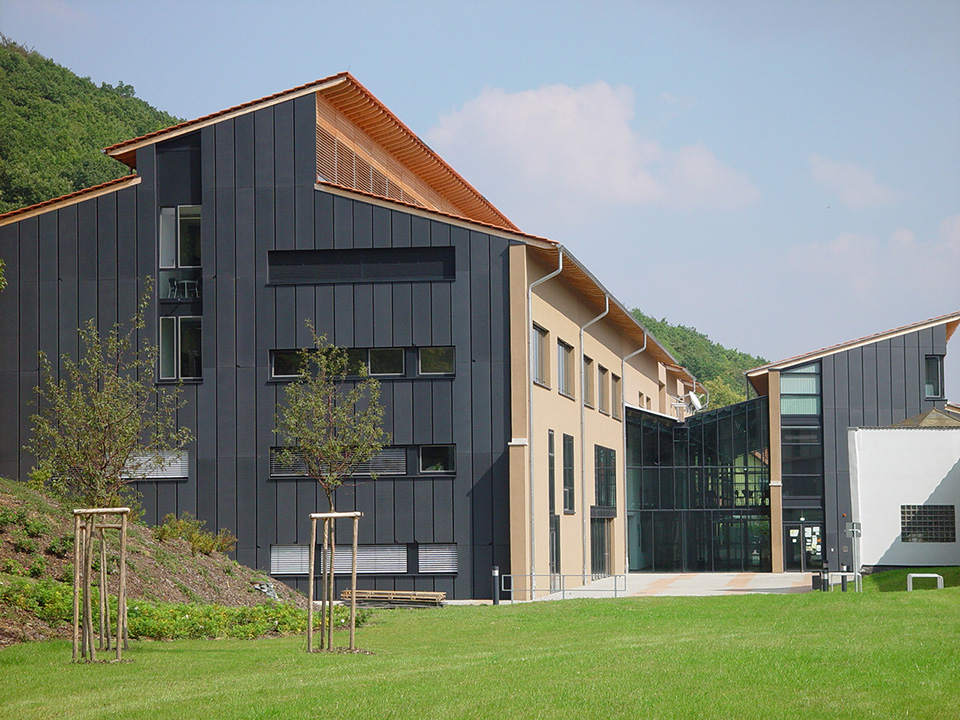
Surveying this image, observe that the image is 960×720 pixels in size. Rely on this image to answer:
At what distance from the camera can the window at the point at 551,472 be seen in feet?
110

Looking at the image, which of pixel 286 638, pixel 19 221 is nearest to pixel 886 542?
pixel 286 638

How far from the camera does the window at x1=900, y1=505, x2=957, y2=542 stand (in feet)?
106

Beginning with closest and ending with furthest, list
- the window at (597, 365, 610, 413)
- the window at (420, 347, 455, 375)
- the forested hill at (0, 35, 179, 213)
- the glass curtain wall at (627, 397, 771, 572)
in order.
→ the window at (420, 347, 455, 375), the window at (597, 365, 610, 413), the glass curtain wall at (627, 397, 771, 572), the forested hill at (0, 35, 179, 213)

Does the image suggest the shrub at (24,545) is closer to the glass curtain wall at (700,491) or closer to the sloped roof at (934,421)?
the sloped roof at (934,421)

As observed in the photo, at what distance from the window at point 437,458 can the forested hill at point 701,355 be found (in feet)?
361

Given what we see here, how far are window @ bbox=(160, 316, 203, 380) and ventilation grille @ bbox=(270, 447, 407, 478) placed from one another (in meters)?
3.27

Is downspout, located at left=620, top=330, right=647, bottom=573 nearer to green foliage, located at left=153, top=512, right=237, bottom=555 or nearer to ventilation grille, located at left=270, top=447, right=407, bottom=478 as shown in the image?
ventilation grille, located at left=270, top=447, right=407, bottom=478

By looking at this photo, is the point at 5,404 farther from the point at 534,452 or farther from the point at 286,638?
the point at 286,638

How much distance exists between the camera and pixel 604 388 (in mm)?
43906

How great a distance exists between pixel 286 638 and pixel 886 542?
19.7 metres

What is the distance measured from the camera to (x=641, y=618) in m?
21.0

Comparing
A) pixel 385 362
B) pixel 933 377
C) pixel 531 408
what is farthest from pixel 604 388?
pixel 385 362

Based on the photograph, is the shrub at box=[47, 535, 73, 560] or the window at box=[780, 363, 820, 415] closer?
the shrub at box=[47, 535, 73, 560]

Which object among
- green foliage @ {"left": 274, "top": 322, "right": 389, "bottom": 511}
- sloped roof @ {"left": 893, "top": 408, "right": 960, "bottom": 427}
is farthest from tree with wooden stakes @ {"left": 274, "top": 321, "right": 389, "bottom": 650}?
sloped roof @ {"left": 893, "top": 408, "right": 960, "bottom": 427}
